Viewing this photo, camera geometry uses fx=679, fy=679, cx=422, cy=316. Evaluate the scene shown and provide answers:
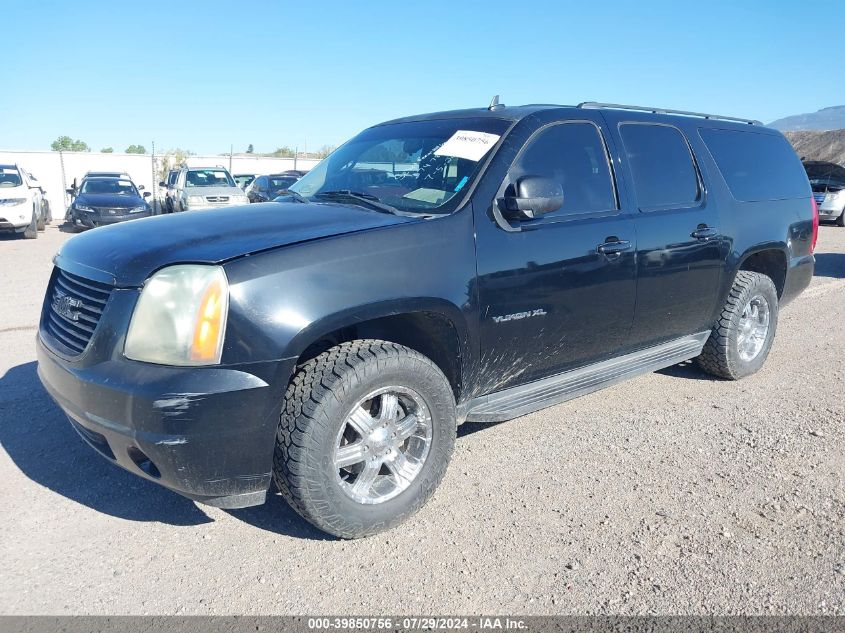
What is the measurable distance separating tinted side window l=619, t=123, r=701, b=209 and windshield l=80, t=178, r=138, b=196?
1682 cm

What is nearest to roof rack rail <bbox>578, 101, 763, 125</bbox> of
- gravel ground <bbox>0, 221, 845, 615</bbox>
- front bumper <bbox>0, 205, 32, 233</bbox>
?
gravel ground <bbox>0, 221, 845, 615</bbox>

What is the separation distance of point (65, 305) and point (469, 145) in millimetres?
2110

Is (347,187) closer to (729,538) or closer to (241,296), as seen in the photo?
(241,296)

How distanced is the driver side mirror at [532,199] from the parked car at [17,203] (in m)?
14.3

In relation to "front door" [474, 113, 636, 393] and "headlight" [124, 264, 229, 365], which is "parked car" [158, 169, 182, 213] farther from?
"headlight" [124, 264, 229, 365]

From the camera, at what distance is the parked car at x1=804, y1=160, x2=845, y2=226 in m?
18.3

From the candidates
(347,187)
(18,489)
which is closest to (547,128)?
(347,187)

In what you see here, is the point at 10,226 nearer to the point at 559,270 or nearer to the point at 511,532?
the point at 559,270

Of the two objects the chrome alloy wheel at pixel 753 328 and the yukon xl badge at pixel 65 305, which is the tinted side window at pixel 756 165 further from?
the yukon xl badge at pixel 65 305

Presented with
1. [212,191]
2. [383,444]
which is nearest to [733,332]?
[383,444]

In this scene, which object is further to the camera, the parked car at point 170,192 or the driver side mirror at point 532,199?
the parked car at point 170,192

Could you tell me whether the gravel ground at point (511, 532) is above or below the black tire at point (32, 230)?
below

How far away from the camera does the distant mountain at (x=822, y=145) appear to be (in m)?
41.8

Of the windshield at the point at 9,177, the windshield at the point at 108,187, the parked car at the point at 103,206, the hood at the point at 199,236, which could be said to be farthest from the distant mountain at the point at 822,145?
the hood at the point at 199,236
